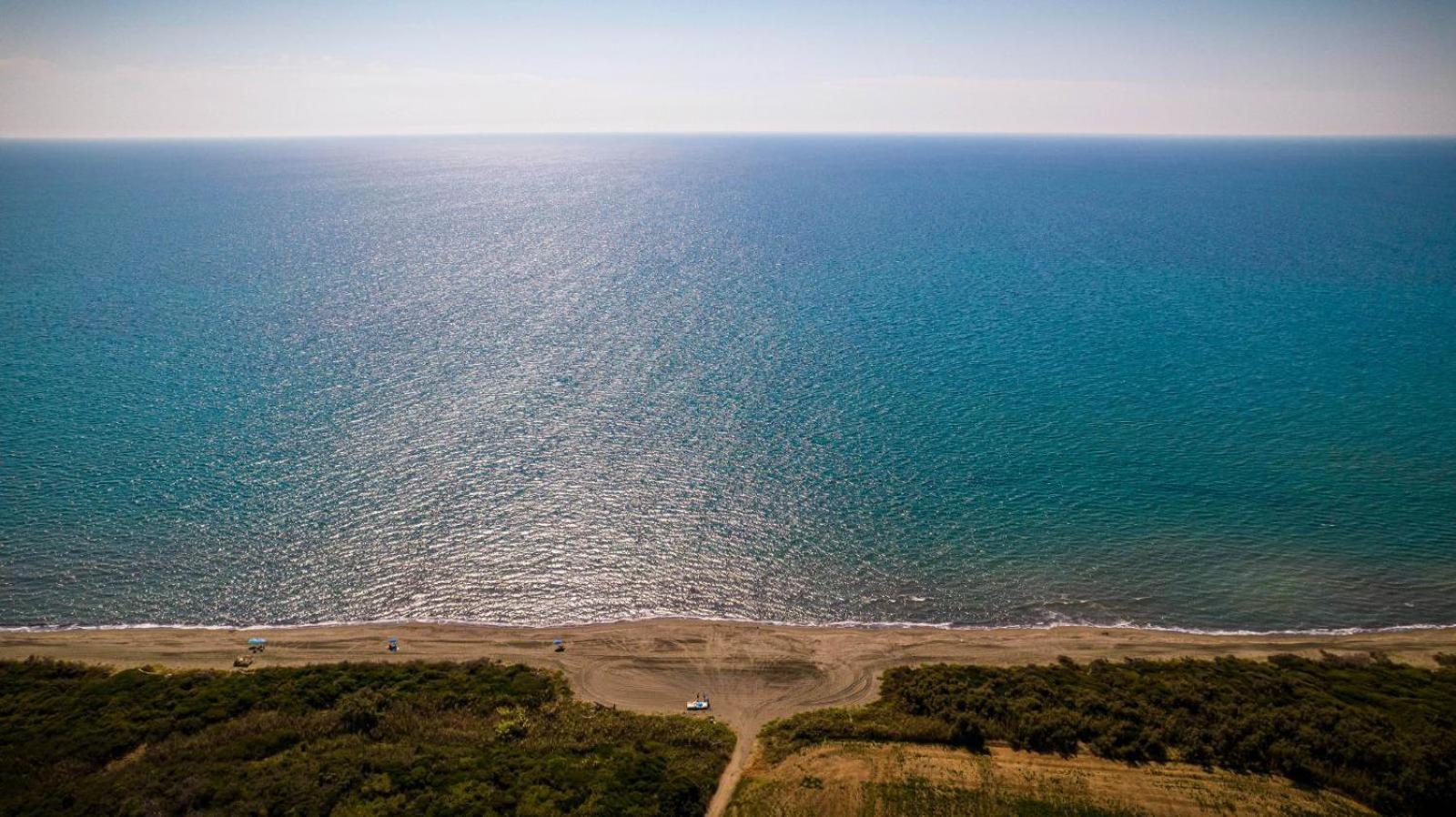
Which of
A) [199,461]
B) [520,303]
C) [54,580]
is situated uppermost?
[520,303]

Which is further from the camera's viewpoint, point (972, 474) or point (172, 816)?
point (972, 474)

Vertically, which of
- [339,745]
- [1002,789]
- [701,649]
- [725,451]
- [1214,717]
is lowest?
[701,649]

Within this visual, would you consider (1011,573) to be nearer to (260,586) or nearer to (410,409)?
(260,586)

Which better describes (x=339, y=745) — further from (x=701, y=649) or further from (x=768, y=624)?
(x=768, y=624)

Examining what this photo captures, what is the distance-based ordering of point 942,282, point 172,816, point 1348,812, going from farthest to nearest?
point 942,282, point 1348,812, point 172,816

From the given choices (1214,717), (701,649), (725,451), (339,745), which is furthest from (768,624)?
(339,745)

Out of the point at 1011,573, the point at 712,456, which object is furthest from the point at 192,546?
the point at 1011,573

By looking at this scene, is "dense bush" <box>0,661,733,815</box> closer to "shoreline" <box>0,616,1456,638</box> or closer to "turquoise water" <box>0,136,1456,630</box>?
"shoreline" <box>0,616,1456,638</box>
